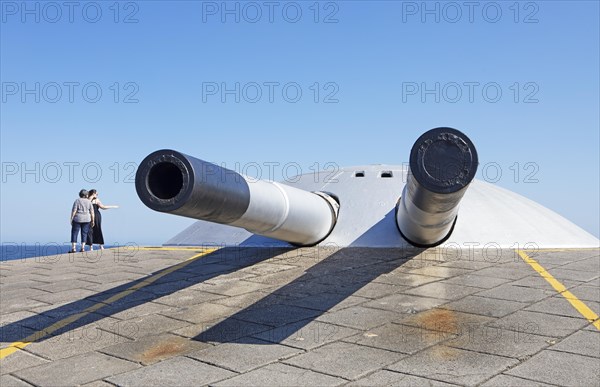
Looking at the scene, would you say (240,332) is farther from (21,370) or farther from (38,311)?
(38,311)

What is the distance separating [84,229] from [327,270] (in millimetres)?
5978

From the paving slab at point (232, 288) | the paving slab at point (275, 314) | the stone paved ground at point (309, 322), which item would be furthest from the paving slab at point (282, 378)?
the paving slab at point (232, 288)

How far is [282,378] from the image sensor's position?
3510mm

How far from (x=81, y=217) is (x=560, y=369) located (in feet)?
30.3

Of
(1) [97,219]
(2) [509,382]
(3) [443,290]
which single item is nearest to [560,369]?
(2) [509,382]

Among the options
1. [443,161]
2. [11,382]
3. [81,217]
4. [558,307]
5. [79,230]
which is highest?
[443,161]

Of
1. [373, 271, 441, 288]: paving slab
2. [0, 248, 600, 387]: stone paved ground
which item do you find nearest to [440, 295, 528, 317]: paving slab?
[0, 248, 600, 387]: stone paved ground

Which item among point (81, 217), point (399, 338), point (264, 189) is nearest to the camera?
point (399, 338)

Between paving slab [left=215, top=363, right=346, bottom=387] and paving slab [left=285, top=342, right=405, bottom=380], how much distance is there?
0.28ft

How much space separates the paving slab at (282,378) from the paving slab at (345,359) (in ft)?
0.28

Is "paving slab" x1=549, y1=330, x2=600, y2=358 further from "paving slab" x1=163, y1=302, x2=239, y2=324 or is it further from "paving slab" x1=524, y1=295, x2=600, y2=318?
"paving slab" x1=163, y1=302, x2=239, y2=324

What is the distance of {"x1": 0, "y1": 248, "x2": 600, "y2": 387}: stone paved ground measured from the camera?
3.64 meters

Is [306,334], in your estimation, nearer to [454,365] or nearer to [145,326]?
[454,365]

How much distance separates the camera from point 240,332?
4.59 metres
